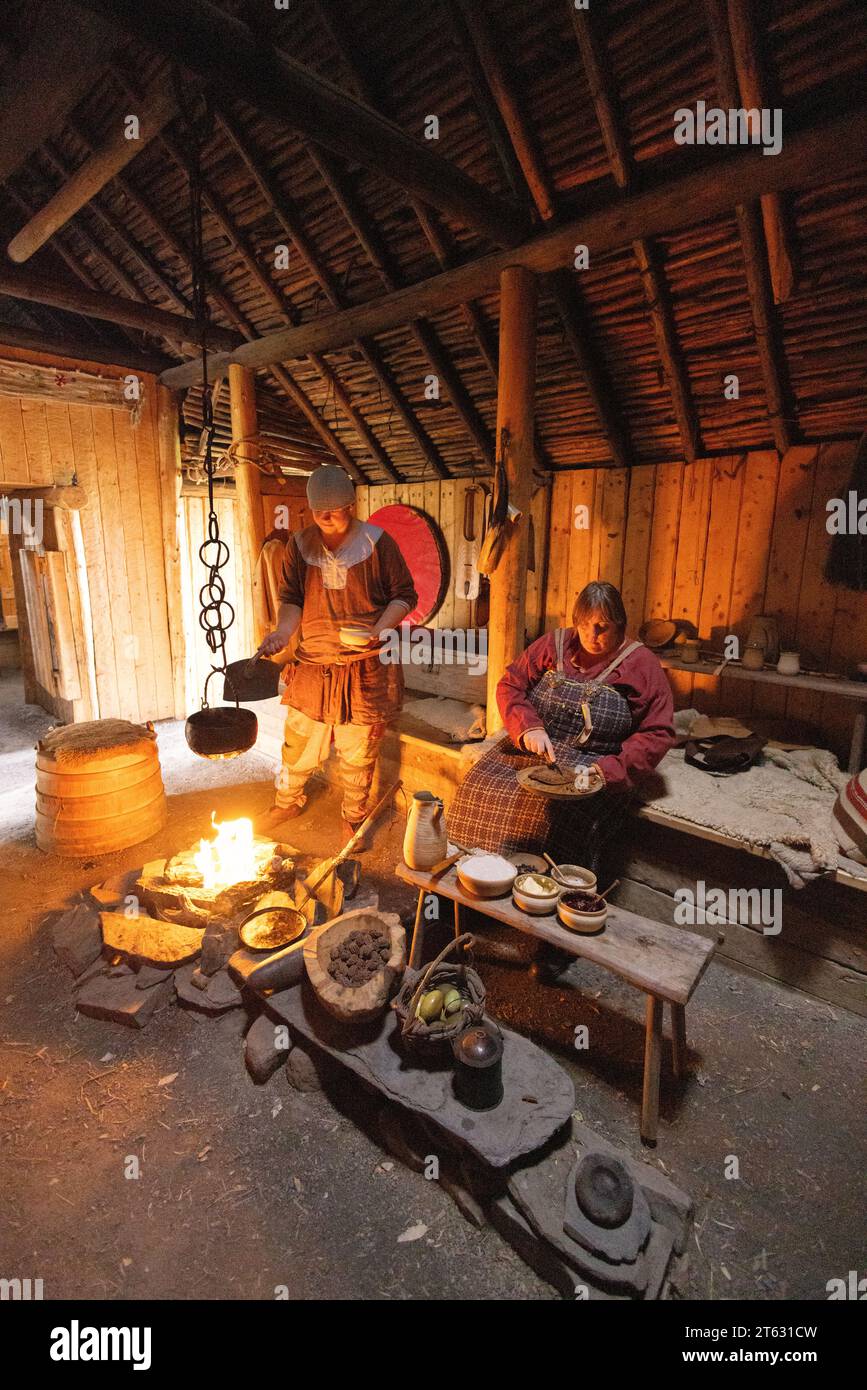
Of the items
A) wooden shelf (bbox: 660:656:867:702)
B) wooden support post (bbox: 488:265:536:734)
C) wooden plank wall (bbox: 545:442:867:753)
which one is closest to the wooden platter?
wooden support post (bbox: 488:265:536:734)

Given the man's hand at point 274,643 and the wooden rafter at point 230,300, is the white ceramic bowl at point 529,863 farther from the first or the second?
the wooden rafter at point 230,300

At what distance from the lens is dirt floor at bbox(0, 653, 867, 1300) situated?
6.86 ft

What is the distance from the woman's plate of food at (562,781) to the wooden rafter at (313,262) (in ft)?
14.5

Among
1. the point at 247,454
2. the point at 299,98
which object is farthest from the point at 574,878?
the point at 247,454

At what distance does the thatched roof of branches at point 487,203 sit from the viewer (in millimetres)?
2951

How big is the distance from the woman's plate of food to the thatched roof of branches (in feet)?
10.1

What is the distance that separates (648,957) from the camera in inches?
97.0

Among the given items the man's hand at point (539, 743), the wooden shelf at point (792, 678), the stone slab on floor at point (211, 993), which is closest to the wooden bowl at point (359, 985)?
the stone slab on floor at point (211, 993)

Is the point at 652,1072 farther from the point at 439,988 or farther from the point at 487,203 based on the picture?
the point at 487,203

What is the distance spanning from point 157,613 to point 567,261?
5.76 metres

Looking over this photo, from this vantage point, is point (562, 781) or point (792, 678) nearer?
point (562, 781)

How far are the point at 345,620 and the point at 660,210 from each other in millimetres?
3052

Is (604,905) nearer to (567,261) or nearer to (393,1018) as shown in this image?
(393,1018)

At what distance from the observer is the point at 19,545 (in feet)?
24.8
